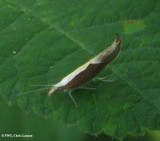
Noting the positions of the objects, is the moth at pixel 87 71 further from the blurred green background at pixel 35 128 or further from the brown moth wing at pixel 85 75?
the blurred green background at pixel 35 128

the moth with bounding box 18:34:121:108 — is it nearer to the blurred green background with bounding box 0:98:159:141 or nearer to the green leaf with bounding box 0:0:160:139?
the green leaf with bounding box 0:0:160:139

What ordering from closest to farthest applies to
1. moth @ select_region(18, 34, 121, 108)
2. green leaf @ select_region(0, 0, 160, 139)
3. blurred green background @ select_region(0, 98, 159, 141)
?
1. green leaf @ select_region(0, 0, 160, 139)
2. moth @ select_region(18, 34, 121, 108)
3. blurred green background @ select_region(0, 98, 159, 141)

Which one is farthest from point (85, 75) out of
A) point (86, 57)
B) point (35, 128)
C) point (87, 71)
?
point (35, 128)

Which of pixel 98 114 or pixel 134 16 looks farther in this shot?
pixel 134 16

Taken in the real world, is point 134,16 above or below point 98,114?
above

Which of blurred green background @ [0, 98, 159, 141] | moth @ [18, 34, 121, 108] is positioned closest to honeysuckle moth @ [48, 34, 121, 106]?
moth @ [18, 34, 121, 108]

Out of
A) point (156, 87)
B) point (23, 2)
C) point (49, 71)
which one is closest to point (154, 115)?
point (156, 87)

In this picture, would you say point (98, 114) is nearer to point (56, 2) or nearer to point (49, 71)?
point (49, 71)

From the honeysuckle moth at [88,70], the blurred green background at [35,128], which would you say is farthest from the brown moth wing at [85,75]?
the blurred green background at [35,128]
